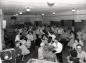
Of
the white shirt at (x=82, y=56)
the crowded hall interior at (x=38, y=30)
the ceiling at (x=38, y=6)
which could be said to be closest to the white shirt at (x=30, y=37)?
the crowded hall interior at (x=38, y=30)

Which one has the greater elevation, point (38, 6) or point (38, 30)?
point (38, 6)

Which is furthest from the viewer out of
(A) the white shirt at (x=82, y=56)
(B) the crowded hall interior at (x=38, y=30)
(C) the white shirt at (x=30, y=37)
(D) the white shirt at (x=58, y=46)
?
(A) the white shirt at (x=82, y=56)

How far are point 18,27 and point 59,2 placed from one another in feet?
3.15

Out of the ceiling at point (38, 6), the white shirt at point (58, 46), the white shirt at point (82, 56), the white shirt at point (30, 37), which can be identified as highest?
the ceiling at point (38, 6)

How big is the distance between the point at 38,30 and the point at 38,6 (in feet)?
1.57

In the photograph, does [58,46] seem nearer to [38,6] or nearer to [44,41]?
[44,41]

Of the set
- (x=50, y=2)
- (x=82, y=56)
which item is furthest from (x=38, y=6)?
(x=82, y=56)

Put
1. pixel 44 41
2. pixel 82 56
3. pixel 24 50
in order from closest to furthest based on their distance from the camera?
pixel 24 50
pixel 44 41
pixel 82 56

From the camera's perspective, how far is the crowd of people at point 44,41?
12.3 ft

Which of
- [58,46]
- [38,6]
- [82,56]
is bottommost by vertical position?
[82,56]

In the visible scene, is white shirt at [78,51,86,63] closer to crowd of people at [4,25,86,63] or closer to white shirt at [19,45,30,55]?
crowd of people at [4,25,86,63]

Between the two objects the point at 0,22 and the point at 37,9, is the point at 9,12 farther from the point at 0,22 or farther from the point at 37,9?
the point at 37,9

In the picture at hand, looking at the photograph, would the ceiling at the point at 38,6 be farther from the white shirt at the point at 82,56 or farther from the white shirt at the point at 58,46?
the white shirt at the point at 82,56

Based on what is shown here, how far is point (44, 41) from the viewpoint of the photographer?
12.6ft
